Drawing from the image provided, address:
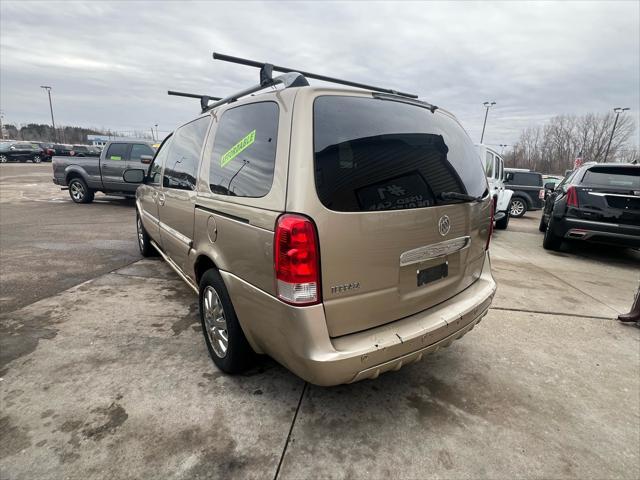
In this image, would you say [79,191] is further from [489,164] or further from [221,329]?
[489,164]

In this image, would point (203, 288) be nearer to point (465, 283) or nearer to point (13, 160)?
point (465, 283)

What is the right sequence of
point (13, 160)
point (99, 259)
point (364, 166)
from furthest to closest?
point (13, 160) → point (99, 259) → point (364, 166)

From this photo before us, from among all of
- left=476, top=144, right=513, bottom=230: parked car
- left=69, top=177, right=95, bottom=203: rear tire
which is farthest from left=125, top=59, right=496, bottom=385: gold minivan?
left=69, top=177, right=95, bottom=203: rear tire

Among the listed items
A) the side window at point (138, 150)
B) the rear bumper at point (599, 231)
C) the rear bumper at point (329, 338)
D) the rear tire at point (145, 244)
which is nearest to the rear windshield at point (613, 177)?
the rear bumper at point (599, 231)

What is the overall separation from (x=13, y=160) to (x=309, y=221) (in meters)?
42.9

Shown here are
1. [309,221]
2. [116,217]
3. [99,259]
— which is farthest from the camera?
[116,217]

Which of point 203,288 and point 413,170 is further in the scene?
point 203,288

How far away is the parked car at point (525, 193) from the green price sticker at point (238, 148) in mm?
13548

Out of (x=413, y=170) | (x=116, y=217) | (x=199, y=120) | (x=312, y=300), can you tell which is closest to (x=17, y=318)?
(x=199, y=120)

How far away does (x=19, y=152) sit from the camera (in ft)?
107

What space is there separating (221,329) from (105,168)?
10223 millimetres

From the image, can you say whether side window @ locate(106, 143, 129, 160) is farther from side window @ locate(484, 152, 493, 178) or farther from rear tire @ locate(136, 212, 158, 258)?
side window @ locate(484, 152, 493, 178)

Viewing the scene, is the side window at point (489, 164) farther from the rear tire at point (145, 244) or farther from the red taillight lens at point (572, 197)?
the rear tire at point (145, 244)

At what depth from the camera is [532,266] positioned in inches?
232
